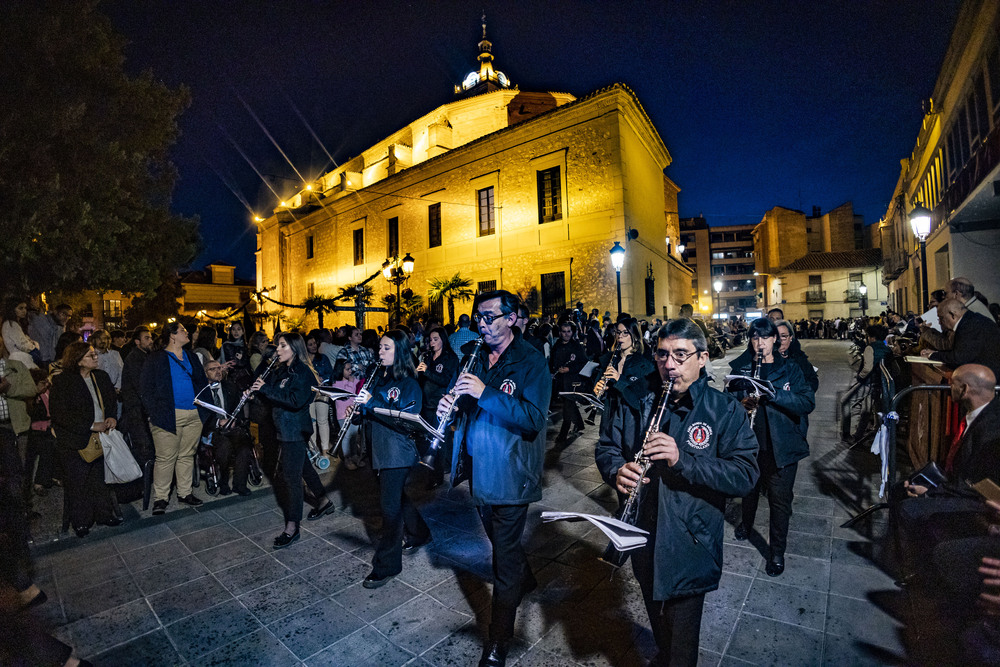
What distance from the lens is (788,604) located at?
333 cm

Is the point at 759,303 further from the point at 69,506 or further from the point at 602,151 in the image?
the point at 69,506

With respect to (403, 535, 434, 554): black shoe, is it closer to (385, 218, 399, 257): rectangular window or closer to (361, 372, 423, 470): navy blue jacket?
(361, 372, 423, 470): navy blue jacket

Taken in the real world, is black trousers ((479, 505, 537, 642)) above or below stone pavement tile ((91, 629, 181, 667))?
above

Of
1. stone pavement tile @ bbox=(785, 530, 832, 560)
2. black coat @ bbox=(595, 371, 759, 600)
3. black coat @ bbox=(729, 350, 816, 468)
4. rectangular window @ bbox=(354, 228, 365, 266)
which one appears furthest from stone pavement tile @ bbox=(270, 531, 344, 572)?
rectangular window @ bbox=(354, 228, 365, 266)

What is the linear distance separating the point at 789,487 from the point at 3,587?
508cm

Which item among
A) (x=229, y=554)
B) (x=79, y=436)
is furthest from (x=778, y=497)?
(x=79, y=436)

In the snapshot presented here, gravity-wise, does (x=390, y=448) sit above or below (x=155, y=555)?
above

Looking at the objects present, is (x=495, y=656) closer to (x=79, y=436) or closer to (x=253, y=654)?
(x=253, y=654)

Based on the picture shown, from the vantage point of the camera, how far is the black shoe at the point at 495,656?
107 inches

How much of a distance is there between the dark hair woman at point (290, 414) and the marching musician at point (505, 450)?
2.21 meters

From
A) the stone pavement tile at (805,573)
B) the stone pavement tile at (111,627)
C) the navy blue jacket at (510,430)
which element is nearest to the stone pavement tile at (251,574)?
the stone pavement tile at (111,627)

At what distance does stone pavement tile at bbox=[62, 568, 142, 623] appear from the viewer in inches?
138

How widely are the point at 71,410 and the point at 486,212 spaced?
67.1 ft

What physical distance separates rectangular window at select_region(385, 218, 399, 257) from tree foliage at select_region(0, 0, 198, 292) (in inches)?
592
